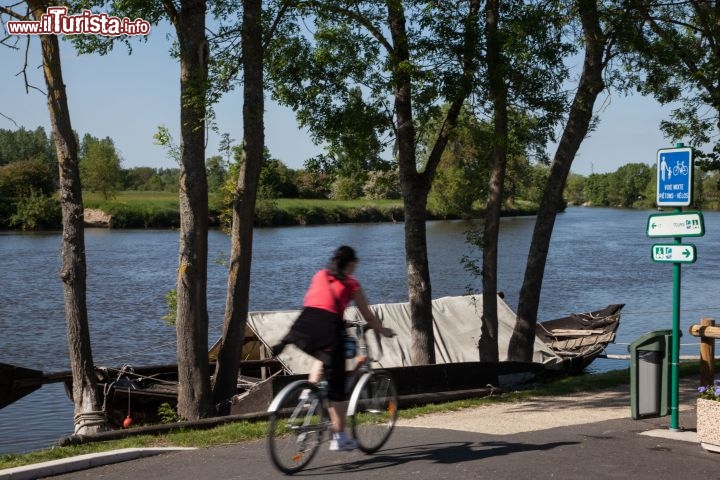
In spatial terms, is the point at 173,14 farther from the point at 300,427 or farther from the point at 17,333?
the point at 17,333

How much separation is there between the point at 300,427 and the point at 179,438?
8.90 feet

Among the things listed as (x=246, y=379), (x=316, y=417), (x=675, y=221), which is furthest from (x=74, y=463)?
(x=246, y=379)

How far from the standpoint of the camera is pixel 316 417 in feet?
25.9

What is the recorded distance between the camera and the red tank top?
25.4ft

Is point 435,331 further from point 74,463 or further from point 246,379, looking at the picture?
point 74,463

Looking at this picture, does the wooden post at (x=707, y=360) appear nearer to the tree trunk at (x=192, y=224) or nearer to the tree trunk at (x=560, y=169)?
the tree trunk at (x=192, y=224)

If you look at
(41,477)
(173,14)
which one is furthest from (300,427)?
(173,14)

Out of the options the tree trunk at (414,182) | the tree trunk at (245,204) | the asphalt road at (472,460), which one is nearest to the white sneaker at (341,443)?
the asphalt road at (472,460)

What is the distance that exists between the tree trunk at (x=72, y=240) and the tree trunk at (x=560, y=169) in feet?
26.8

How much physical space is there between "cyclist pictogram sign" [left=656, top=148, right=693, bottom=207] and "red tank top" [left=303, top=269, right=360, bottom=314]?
3499 mm

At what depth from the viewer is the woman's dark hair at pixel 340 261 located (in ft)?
25.5

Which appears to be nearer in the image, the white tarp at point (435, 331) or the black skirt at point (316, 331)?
the black skirt at point (316, 331)

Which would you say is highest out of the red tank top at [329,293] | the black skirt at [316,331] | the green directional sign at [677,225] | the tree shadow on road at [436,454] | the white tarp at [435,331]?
the green directional sign at [677,225]

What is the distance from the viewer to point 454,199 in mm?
21984
